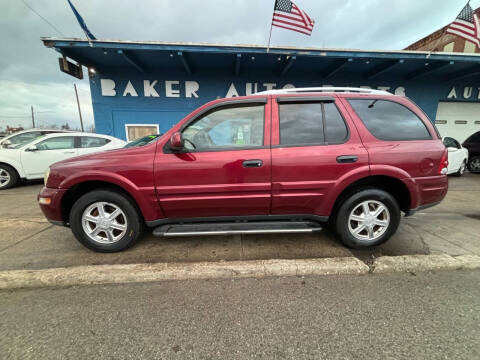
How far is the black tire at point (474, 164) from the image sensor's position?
25.6 ft

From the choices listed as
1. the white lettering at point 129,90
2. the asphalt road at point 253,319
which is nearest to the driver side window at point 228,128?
the asphalt road at point 253,319

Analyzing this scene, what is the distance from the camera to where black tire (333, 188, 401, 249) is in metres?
2.44

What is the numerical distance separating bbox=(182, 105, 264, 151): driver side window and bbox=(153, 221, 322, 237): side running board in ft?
3.13

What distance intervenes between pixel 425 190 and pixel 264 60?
23.3 ft

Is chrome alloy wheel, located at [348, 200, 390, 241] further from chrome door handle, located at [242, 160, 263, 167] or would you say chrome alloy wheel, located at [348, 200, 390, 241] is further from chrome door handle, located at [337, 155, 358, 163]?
chrome door handle, located at [242, 160, 263, 167]

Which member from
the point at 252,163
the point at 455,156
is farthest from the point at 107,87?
the point at 455,156

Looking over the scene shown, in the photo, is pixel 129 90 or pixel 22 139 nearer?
pixel 22 139

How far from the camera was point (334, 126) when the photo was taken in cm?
242

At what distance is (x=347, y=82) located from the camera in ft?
28.8

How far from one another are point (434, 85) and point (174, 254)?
12854 mm

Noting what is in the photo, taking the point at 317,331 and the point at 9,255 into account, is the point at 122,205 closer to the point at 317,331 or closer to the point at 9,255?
the point at 9,255

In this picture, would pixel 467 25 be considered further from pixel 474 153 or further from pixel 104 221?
pixel 104 221

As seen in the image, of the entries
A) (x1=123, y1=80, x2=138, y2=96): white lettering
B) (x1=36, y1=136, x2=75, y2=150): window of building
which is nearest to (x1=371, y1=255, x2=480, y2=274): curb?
(x1=36, y1=136, x2=75, y2=150): window of building

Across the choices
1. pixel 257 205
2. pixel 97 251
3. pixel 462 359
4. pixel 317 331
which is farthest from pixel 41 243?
pixel 462 359
